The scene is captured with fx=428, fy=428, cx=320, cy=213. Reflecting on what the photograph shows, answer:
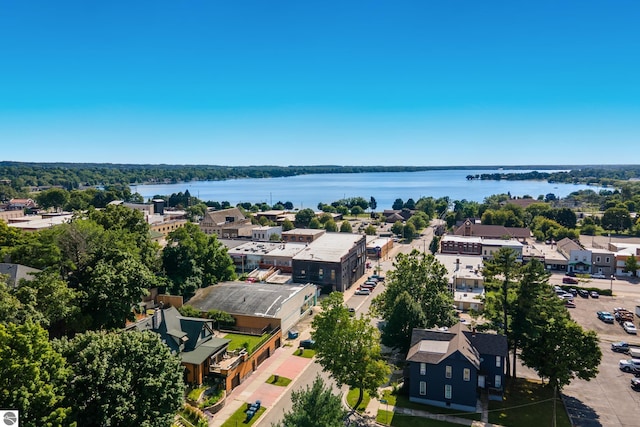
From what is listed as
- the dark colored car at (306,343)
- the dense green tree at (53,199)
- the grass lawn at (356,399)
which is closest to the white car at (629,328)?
the grass lawn at (356,399)

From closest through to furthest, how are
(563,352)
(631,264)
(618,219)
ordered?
(563,352) < (631,264) < (618,219)

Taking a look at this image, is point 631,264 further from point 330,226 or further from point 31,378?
point 31,378

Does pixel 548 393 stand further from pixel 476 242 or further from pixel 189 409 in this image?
pixel 476 242

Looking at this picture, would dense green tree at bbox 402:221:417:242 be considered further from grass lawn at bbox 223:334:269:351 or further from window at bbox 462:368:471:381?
window at bbox 462:368:471:381

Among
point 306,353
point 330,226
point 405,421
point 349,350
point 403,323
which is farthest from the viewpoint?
point 330,226

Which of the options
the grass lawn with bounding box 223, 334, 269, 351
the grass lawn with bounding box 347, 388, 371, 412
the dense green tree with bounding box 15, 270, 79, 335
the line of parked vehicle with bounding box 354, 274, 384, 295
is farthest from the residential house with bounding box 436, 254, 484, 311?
the dense green tree with bounding box 15, 270, 79, 335

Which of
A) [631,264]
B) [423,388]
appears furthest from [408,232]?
[423,388]

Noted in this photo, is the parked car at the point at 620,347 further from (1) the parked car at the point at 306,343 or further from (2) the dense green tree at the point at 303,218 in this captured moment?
(2) the dense green tree at the point at 303,218
